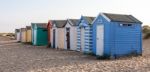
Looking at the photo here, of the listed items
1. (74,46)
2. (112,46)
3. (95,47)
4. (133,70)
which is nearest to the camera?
(133,70)

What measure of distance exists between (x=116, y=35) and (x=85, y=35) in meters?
4.10

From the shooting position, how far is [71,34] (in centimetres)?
2578

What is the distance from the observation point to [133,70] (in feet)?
39.3

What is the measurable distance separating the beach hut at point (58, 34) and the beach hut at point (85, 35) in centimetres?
454

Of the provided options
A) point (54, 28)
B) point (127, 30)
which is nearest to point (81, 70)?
point (127, 30)

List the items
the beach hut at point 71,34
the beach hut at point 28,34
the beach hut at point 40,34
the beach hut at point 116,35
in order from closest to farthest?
the beach hut at point 116,35 → the beach hut at point 71,34 → the beach hut at point 40,34 → the beach hut at point 28,34

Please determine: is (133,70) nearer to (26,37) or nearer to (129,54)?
(129,54)

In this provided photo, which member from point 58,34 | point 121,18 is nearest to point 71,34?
point 58,34

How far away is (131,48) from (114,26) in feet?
6.59

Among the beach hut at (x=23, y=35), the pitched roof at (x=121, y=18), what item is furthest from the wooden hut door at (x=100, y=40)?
the beach hut at (x=23, y=35)

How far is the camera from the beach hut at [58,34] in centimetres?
2821

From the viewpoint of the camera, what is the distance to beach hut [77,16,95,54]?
2089 centimetres

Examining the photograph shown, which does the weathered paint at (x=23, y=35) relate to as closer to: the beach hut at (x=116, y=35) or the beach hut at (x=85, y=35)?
the beach hut at (x=85, y=35)

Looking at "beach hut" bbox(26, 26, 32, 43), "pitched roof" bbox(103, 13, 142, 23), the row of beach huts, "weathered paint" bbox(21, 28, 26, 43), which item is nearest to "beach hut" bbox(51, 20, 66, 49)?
the row of beach huts
